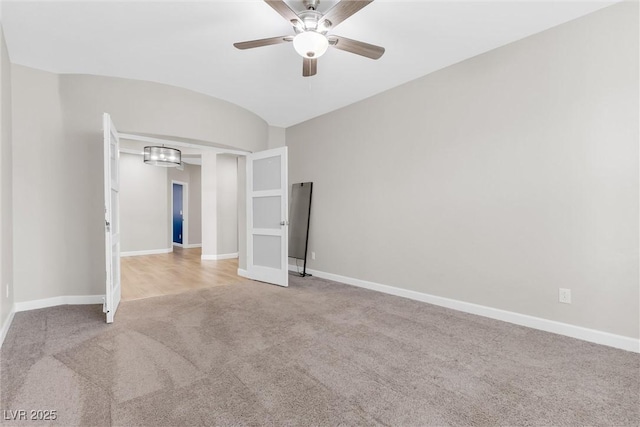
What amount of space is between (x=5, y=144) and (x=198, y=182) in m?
6.89

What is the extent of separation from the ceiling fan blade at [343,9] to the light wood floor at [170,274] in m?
3.85

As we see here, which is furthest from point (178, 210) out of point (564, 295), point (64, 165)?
point (564, 295)

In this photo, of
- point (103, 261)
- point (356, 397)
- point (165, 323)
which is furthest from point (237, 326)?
point (103, 261)

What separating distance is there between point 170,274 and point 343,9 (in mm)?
5083

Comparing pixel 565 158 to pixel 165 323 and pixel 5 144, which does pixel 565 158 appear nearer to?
pixel 165 323

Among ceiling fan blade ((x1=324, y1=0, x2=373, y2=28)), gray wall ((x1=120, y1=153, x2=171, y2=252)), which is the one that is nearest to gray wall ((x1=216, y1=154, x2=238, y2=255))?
gray wall ((x1=120, y1=153, x2=171, y2=252))

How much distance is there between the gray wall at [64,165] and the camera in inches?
135

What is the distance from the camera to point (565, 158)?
8.98 ft

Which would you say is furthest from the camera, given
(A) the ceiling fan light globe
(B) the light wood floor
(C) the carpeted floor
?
(B) the light wood floor

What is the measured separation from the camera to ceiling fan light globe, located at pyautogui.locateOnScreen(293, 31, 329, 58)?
2.20 meters

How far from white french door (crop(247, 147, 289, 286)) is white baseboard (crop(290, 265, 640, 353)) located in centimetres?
148

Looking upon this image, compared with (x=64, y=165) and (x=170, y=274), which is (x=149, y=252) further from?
(x=64, y=165)

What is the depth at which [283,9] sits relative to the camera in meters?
2.12

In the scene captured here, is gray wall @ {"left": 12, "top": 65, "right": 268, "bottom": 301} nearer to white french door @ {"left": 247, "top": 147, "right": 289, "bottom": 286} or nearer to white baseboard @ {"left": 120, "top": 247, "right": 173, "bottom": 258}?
white french door @ {"left": 247, "top": 147, "right": 289, "bottom": 286}
